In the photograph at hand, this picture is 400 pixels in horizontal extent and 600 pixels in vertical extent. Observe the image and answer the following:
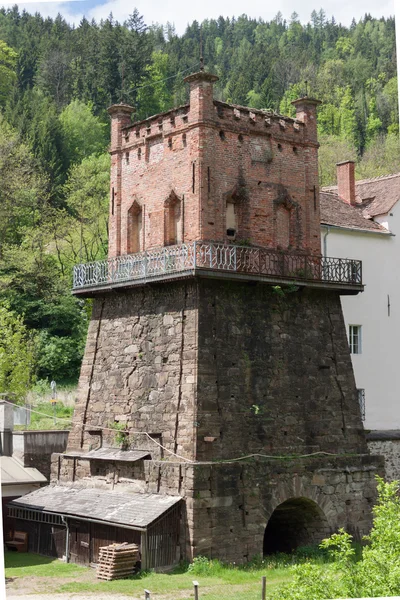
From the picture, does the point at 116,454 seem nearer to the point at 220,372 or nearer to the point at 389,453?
the point at 220,372

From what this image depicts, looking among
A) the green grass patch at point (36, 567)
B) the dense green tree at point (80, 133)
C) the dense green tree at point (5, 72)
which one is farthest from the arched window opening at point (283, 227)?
the dense green tree at point (5, 72)

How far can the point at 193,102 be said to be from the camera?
2877 cm

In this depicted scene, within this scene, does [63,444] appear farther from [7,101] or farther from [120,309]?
[7,101]

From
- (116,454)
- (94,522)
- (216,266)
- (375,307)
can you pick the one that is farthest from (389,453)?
(94,522)

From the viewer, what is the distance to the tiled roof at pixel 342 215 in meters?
34.3

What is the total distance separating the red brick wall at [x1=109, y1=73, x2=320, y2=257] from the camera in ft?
93.9

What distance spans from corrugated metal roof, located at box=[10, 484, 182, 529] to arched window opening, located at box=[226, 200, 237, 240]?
27.5 ft

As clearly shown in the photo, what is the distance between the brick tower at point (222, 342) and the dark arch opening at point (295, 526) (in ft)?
0.15

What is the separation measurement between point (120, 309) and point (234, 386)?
513 centimetres

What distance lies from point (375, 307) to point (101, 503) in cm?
1344

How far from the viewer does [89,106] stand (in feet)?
262

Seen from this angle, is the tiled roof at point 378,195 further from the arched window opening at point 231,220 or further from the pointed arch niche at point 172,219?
the pointed arch niche at point 172,219

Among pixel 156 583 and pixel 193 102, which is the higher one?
pixel 193 102

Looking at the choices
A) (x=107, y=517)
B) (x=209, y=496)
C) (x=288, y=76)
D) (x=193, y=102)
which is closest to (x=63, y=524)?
(x=107, y=517)
